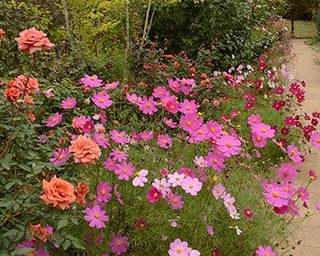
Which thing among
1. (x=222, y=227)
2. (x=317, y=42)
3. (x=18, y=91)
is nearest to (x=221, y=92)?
(x=222, y=227)

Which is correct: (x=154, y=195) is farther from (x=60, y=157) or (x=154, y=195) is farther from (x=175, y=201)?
(x=60, y=157)

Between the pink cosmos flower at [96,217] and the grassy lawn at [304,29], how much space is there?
15191mm

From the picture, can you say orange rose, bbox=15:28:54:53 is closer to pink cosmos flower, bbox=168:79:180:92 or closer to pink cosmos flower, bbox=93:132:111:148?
pink cosmos flower, bbox=93:132:111:148

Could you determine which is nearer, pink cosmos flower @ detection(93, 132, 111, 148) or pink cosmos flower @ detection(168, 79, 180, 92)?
pink cosmos flower @ detection(93, 132, 111, 148)

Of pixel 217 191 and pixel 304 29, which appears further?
pixel 304 29

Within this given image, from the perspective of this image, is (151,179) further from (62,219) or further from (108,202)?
(62,219)

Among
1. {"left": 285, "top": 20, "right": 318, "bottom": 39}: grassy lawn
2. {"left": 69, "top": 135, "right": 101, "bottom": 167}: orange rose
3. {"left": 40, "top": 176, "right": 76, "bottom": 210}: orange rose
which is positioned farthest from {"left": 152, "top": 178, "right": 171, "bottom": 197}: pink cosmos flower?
{"left": 285, "top": 20, "right": 318, "bottom": 39}: grassy lawn

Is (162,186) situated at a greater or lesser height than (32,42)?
lesser

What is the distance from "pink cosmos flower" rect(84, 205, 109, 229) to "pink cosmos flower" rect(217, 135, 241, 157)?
0.58 meters

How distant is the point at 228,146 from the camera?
100 inches

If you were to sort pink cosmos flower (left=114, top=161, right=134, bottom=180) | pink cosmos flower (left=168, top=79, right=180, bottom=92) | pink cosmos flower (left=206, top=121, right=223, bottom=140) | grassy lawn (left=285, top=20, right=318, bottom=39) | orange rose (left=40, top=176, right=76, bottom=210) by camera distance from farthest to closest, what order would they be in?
grassy lawn (left=285, top=20, right=318, bottom=39) → pink cosmos flower (left=168, top=79, right=180, bottom=92) → pink cosmos flower (left=206, top=121, right=223, bottom=140) → pink cosmos flower (left=114, top=161, right=134, bottom=180) → orange rose (left=40, top=176, right=76, bottom=210)

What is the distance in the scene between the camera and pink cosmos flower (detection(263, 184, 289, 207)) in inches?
95.0

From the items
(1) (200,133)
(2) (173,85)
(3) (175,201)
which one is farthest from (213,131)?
(2) (173,85)

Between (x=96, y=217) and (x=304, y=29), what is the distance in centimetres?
1788
